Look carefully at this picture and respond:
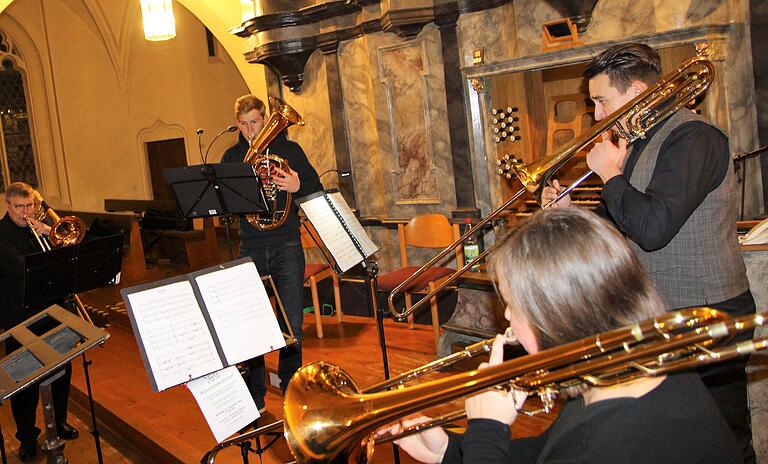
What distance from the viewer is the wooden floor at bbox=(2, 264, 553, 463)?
4461 mm

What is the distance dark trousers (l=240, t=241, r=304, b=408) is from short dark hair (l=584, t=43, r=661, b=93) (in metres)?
2.45

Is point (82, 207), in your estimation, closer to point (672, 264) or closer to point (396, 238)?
point (396, 238)

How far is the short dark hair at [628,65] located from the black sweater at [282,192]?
2285 millimetres

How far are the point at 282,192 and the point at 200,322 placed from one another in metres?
1.98

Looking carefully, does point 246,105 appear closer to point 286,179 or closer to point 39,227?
point 286,179

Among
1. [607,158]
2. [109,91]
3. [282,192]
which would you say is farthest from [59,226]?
[109,91]

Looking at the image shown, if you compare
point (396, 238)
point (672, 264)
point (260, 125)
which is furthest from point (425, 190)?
point (672, 264)

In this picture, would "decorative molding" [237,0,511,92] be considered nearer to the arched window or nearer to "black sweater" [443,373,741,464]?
"black sweater" [443,373,741,464]

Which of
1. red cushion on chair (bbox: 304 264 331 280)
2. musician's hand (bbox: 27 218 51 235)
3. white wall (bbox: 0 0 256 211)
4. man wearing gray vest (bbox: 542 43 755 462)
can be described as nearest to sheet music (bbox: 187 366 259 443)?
man wearing gray vest (bbox: 542 43 755 462)

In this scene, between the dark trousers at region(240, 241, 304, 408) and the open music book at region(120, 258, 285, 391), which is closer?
the open music book at region(120, 258, 285, 391)

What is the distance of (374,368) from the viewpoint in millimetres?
5559

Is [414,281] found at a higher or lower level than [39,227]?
lower

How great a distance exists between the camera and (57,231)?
5.42 meters

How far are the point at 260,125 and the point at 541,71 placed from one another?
2.72 metres
